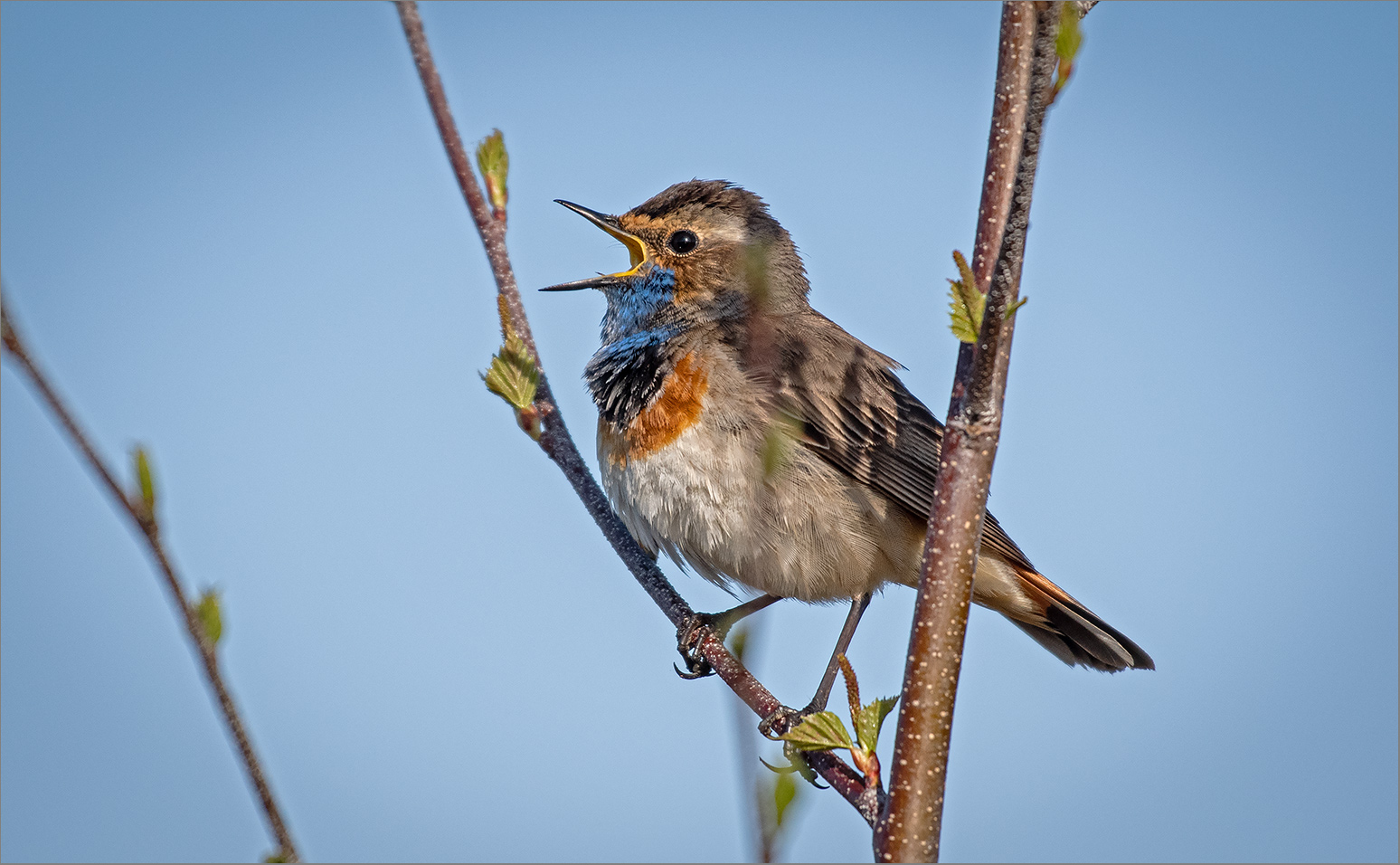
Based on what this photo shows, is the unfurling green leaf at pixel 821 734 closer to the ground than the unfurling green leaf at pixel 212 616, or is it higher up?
higher up

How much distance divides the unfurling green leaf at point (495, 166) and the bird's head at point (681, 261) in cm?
177

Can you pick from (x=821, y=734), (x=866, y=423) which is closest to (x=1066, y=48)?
(x=821, y=734)

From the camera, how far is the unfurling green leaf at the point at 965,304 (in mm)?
2742

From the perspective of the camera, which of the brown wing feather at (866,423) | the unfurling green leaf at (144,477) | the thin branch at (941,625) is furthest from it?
the brown wing feather at (866,423)

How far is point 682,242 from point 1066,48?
4505 millimetres

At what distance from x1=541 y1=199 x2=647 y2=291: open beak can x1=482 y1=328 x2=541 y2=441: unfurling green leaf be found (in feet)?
6.53

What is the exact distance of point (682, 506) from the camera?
5.83 metres

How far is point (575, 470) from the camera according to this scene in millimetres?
5145

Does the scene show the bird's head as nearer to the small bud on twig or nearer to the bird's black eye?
the bird's black eye

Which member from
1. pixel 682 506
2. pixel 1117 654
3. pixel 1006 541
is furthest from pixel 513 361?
pixel 1117 654

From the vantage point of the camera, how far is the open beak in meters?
6.53

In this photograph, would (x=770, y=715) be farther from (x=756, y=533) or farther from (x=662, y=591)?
(x=756, y=533)

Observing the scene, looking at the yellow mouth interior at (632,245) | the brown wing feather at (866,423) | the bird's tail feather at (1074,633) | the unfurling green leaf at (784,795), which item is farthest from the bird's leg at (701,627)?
the unfurling green leaf at (784,795)

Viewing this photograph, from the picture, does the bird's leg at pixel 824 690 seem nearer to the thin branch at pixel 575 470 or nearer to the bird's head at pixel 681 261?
the thin branch at pixel 575 470
